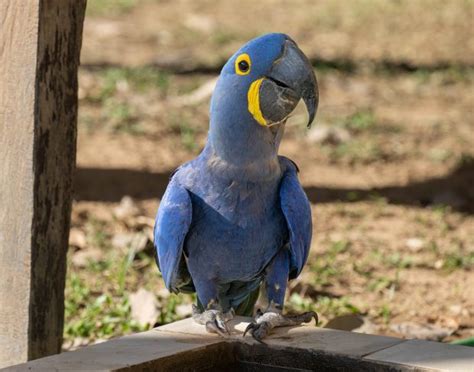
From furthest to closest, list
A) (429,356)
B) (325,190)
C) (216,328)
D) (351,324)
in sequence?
(325,190)
(351,324)
(216,328)
(429,356)

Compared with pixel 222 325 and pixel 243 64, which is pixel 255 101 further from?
pixel 222 325

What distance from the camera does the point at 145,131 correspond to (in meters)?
6.54

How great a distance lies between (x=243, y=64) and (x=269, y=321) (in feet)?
2.34

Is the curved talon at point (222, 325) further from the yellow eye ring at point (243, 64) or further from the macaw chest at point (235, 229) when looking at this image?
the yellow eye ring at point (243, 64)

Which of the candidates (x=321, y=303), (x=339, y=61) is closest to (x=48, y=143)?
(x=321, y=303)

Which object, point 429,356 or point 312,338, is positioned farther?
point 312,338

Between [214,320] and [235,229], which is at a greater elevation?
[235,229]

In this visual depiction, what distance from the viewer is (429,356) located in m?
2.63

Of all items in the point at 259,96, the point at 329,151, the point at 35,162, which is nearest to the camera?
the point at 259,96

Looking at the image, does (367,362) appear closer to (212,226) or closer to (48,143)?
(212,226)

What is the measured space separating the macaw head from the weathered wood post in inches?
21.2

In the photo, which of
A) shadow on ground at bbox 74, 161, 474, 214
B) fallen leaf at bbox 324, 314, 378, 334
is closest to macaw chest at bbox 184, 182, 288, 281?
fallen leaf at bbox 324, 314, 378, 334

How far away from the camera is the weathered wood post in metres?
3.05

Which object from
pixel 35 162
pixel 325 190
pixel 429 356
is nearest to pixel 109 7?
pixel 325 190
